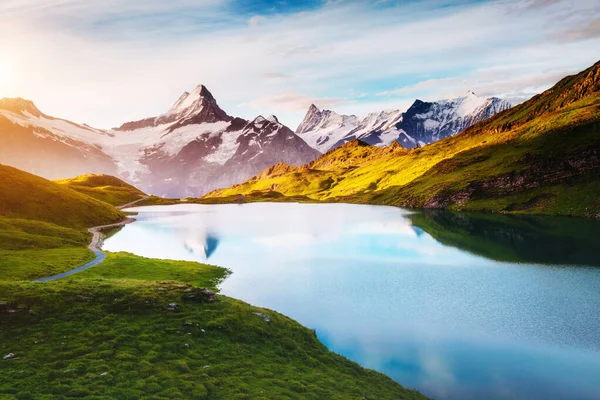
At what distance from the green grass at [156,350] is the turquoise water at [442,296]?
7.06m

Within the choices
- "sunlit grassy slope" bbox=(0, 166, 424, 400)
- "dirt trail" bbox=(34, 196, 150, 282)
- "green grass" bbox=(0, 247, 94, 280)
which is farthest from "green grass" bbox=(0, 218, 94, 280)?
"sunlit grassy slope" bbox=(0, 166, 424, 400)

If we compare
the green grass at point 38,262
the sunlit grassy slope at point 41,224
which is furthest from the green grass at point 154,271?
the sunlit grassy slope at point 41,224

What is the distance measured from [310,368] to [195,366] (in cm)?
1046

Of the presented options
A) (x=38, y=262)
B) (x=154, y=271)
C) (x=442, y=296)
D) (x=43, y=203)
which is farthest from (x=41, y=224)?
(x=442, y=296)

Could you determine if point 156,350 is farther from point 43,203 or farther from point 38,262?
point 43,203

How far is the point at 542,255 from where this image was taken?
93.8 metres

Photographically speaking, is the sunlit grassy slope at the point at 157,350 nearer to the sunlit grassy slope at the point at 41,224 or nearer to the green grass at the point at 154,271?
the green grass at the point at 154,271

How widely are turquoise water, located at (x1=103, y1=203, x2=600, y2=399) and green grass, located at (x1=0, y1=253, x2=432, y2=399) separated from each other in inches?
278

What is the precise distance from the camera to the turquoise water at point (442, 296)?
37719 mm

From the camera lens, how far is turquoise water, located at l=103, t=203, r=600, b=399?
3772 centimetres

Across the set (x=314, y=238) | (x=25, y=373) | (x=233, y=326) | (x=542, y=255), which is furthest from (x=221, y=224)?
(x=25, y=373)

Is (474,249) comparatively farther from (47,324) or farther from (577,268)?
(47,324)

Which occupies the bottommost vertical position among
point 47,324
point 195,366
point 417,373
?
point 417,373

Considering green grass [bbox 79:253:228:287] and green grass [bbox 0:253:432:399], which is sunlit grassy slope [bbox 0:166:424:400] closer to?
green grass [bbox 0:253:432:399]
